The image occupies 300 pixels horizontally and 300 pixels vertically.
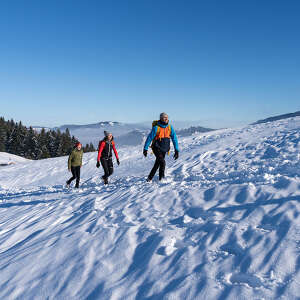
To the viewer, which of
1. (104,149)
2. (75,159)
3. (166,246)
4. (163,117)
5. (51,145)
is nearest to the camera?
(166,246)

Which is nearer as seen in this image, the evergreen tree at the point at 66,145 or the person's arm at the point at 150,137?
the person's arm at the point at 150,137

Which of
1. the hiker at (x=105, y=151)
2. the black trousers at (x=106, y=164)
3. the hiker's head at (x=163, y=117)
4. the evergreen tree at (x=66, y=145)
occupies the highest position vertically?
the hiker's head at (x=163, y=117)

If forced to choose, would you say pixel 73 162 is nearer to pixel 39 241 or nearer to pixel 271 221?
pixel 39 241

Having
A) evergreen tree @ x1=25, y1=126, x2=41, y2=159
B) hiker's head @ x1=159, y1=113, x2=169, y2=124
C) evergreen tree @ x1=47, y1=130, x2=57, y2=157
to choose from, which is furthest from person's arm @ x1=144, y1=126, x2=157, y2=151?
evergreen tree @ x1=47, y1=130, x2=57, y2=157

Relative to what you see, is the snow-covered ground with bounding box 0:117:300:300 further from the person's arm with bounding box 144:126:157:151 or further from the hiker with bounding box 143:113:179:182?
the person's arm with bounding box 144:126:157:151

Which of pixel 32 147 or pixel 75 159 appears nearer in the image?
pixel 75 159

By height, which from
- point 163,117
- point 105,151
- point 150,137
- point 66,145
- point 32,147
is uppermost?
point 163,117

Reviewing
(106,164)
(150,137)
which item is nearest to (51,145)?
(106,164)

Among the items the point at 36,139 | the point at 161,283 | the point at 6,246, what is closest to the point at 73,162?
the point at 6,246

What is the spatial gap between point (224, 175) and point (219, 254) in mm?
4871

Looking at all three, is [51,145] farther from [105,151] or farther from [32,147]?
[105,151]

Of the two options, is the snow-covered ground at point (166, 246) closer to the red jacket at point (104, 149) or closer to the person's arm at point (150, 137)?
the person's arm at point (150, 137)

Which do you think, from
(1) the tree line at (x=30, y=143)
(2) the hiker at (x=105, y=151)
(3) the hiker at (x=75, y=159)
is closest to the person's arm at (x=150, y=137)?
(2) the hiker at (x=105, y=151)

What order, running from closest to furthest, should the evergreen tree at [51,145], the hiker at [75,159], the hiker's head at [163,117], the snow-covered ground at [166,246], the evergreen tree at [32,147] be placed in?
1. the snow-covered ground at [166,246]
2. the hiker's head at [163,117]
3. the hiker at [75,159]
4. the evergreen tree at [32,147]
5. the evergreen tree at [51,145]
